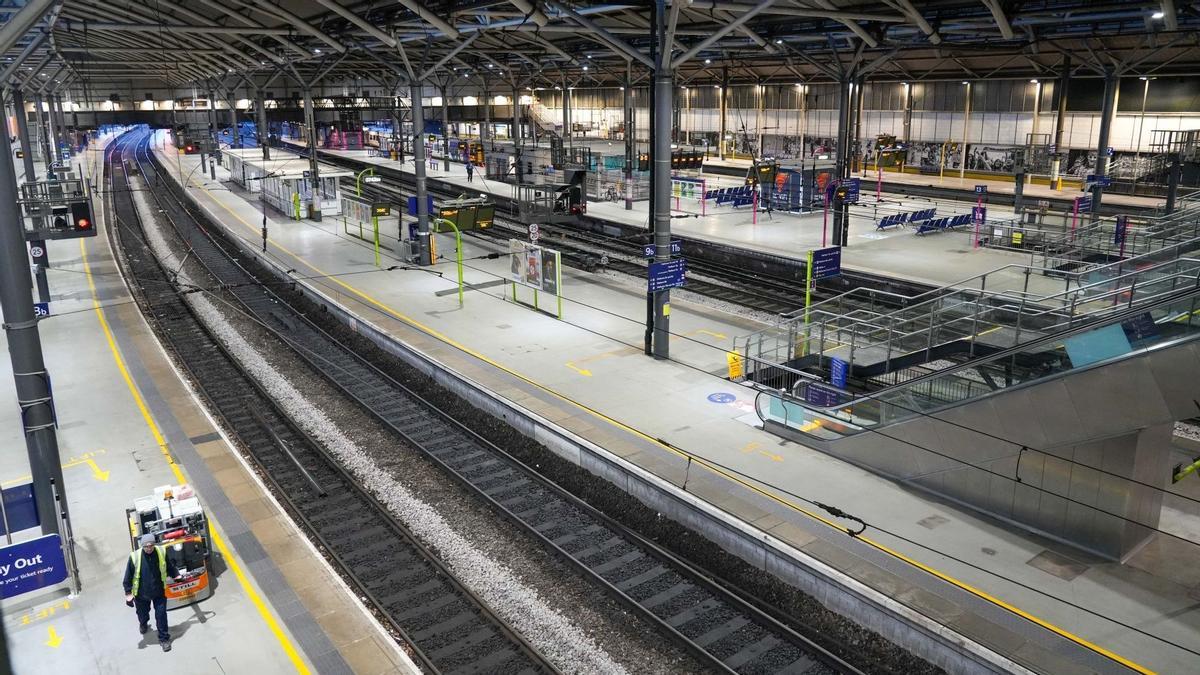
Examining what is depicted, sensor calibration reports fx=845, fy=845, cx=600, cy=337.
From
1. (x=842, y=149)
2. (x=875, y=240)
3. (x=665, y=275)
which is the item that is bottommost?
(x=875, y=240)

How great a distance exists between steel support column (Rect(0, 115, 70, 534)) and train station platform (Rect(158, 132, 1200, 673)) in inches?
286

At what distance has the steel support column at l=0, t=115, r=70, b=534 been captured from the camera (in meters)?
9.15

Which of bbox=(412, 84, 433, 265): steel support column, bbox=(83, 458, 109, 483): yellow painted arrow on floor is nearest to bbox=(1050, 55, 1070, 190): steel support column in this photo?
bbox=(412, 84, 433, 265): steel support column

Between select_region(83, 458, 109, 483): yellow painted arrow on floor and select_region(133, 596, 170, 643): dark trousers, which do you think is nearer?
select_region(133, 596, 170, 643): dark trousers

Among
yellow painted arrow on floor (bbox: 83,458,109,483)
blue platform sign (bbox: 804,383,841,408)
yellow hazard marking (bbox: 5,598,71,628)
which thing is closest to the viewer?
yellow hazard marking (bbox: 5,598,71,628)

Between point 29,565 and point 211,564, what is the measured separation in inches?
73.6

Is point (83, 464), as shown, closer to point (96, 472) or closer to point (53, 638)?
point (96, 472)

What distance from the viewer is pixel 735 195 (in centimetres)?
4212

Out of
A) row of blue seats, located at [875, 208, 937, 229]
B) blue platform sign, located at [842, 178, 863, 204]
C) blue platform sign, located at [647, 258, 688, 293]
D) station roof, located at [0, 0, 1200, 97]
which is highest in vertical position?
station roof, located at [0, 0, 1200, 97]

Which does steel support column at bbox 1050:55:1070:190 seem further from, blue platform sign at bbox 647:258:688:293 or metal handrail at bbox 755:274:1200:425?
metal handrail at bbox 755:274:1200:425

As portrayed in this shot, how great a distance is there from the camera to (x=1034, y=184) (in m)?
48.7

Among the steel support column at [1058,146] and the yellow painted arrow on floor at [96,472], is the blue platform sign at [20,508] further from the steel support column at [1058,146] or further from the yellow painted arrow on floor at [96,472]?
the steel support column at [1058,146]

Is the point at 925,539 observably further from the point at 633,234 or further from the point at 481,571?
the point at 633,234

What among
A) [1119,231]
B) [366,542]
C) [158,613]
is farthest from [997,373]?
[1119,231]
